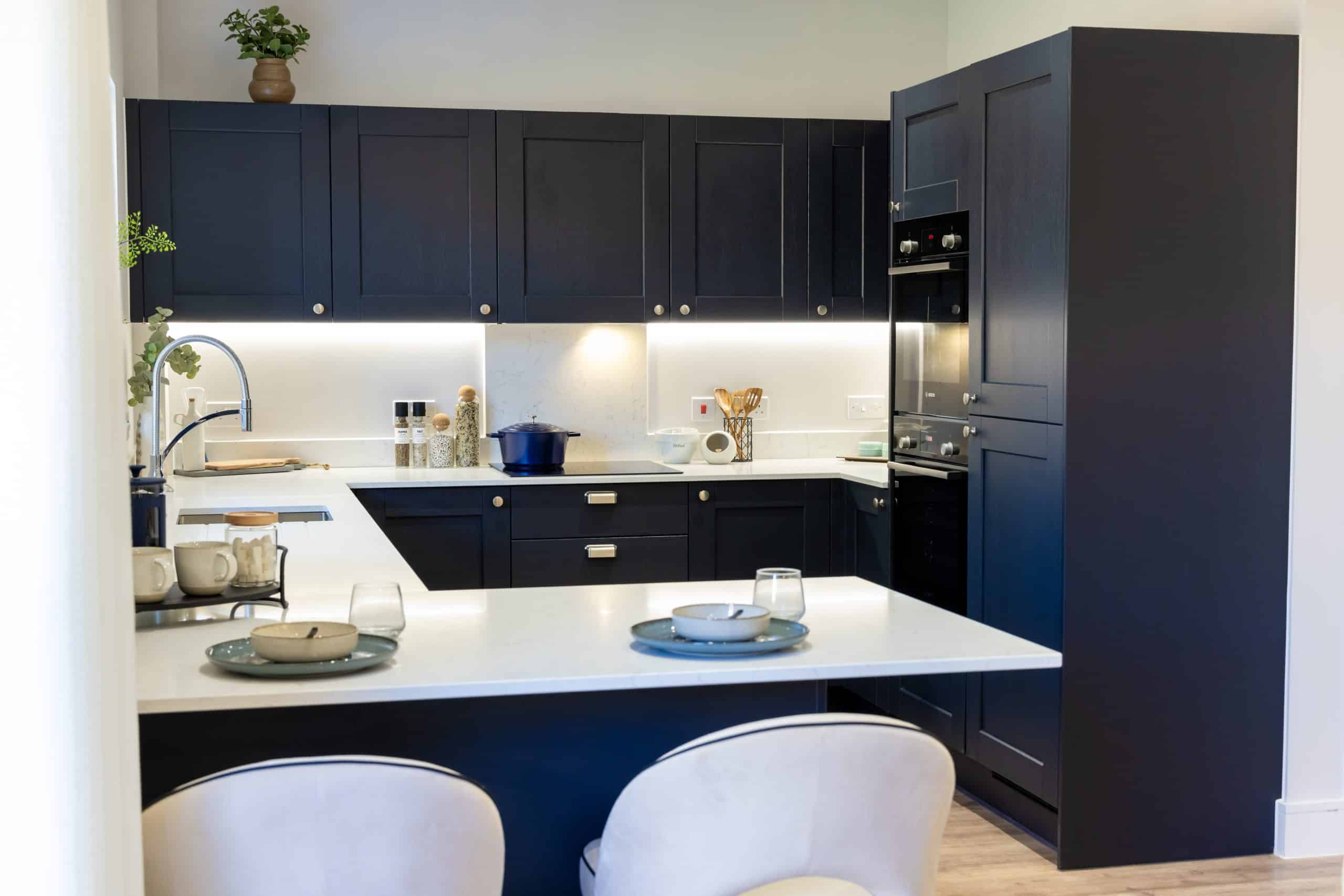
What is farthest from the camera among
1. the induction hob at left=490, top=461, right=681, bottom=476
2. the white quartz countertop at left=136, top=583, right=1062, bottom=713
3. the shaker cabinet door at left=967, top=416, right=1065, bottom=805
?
the induction hob at left=490, top=461, right=681, bottom=476

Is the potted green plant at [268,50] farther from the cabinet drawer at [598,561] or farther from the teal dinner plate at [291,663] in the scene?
the teal dinner plate at [291,663]

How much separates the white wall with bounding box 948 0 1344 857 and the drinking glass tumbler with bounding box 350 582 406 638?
2.58 metres

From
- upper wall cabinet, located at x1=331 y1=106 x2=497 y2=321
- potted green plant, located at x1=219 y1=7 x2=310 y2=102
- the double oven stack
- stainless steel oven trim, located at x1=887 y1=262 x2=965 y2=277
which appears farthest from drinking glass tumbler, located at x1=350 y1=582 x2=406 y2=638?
potted green plant, located at x1=219 y1=7 x2=310 y2=102

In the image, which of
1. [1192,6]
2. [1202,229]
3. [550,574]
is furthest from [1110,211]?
[550,574]

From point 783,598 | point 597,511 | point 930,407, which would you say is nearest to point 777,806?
point 783,598

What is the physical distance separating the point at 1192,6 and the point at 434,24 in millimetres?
2736

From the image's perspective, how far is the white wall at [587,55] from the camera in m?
4.85

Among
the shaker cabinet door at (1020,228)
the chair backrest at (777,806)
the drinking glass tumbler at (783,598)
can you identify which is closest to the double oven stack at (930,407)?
the shaker cabinet door at (1020,228)

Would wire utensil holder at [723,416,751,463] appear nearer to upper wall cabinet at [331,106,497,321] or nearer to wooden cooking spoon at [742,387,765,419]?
wooden cooking spoon at [742,387,765,419]

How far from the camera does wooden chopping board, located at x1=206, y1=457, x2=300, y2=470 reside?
471 cm

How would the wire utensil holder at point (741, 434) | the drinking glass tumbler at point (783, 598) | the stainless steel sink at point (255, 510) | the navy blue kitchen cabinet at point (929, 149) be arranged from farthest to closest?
the wire utensil holder at point (741, 434) → the navy blue kitchen cabinet at point (929, 149) → the stainless steel sink at point (255, 510) → the drinking glass tumbler at point (783, 598)

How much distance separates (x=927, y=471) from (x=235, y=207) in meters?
2.55

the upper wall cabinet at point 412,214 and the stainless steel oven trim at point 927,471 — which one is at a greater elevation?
the upper wall cabinet at point 412,214

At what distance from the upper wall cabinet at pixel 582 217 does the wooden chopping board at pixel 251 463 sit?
1.00 m
